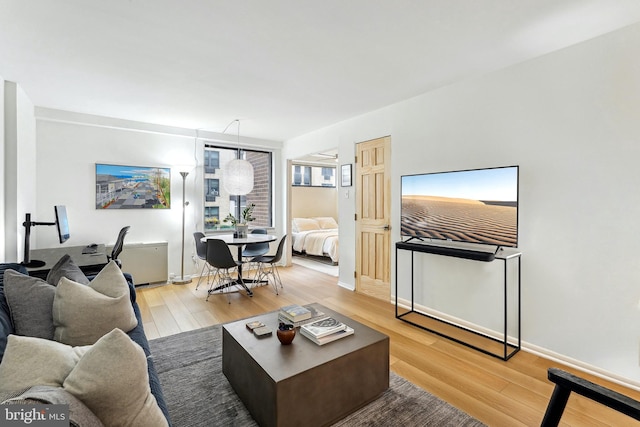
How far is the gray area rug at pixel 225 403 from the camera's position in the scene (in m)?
1.79

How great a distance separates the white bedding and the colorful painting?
2.92 metres

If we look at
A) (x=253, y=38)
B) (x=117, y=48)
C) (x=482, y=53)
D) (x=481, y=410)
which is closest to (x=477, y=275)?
(x=481, y=410)

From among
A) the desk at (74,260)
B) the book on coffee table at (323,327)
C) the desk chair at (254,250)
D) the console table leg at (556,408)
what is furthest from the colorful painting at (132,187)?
the console table leg at (556,408)

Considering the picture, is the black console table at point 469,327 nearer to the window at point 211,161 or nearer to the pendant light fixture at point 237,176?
the pendant light fixture at point 237,176

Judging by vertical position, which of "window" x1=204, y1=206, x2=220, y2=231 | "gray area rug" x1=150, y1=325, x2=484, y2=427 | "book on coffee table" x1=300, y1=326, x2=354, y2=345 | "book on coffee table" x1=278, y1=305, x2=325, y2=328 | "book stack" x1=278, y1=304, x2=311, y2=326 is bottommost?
"gray area rug" x1=150, y1=325, x2=484, y2=427

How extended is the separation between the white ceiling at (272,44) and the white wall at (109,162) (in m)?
0.58

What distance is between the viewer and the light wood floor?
1.89m

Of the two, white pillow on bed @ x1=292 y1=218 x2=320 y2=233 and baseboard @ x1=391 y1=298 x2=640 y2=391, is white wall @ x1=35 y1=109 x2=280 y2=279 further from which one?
baseboard @ x1=391 y1=298 x2=640 y2=391

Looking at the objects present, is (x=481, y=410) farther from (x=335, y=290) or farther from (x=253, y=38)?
(x=253, y=38)

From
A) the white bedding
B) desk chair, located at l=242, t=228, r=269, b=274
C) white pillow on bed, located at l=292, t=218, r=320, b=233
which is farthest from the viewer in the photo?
white pillow on bed, located at l=292, t=218, r=320, b=233

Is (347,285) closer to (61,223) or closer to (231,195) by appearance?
(231,195)

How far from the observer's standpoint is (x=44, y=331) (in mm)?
1507

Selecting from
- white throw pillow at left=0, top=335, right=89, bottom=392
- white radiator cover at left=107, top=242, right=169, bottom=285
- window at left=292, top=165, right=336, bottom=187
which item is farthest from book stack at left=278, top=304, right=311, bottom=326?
window at left=292, top=165, right=336, bottom=187

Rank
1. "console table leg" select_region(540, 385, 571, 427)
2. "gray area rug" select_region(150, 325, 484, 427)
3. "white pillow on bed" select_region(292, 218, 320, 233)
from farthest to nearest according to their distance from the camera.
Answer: "white pillow on bed" select_region(292, 218, 320, 233)
"gray area rug" select_region(150, 325, 484, 427)
"console table leg" select_region(540, 385, 571, 427)
